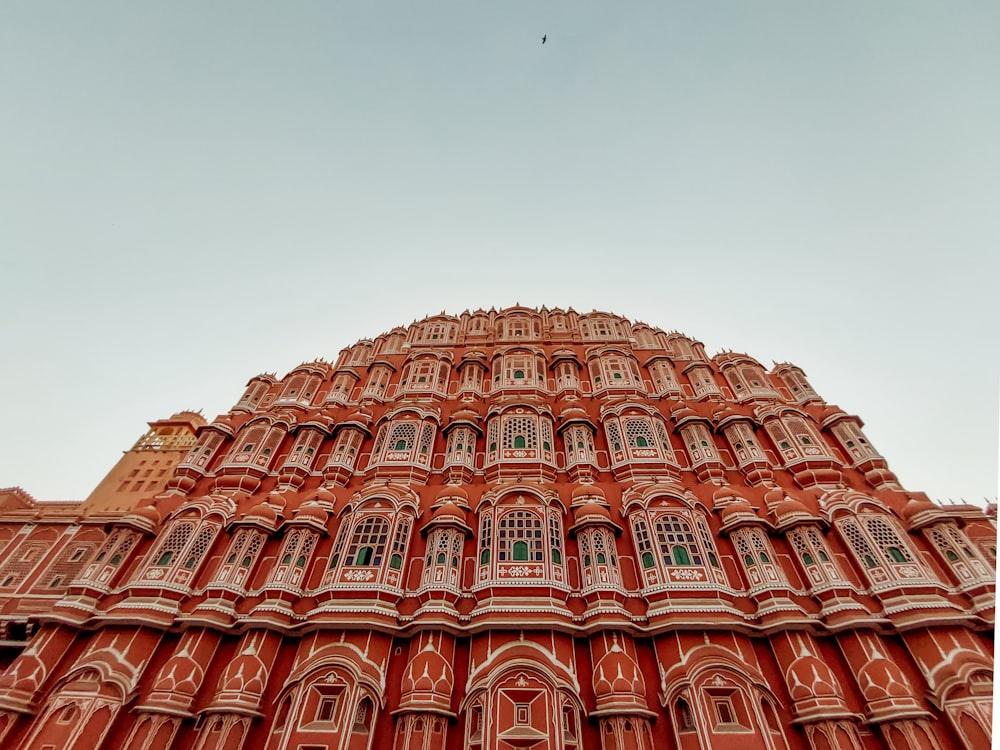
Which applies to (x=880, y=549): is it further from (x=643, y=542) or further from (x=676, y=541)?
(x=643, y=542)

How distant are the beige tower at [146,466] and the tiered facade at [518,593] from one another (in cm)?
760

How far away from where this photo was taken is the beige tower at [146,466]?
33.7m

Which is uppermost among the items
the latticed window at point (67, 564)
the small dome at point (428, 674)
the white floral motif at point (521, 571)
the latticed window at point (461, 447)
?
the latticed window at point (461, 447)

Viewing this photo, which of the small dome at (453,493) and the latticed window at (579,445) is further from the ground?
the latticed window at (579,445)

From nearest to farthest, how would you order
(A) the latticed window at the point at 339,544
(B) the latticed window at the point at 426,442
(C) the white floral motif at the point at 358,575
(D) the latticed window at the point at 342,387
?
1. (C) the white floral motif at the point at 358,575
2. (A) the latticed window at the point at 339,544
3. (B) the latticed window at the point at 426,442
4. (D) the latticed window at the point at 342,387

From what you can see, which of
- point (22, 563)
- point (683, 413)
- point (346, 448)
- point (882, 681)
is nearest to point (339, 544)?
point (346, 448)

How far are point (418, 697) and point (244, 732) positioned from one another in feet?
16.9

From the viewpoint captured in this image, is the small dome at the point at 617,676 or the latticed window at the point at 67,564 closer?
the small dome at the point at 617,676

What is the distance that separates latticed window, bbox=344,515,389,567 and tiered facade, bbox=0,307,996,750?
0.11 meters

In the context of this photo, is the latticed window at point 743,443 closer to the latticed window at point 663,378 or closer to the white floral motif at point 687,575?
the latticed window at point 663,378

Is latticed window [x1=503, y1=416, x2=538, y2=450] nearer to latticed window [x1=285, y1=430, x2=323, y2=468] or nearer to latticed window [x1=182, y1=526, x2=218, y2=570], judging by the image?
latticed window [x1=285, y1=430, x2=323, y2=468]

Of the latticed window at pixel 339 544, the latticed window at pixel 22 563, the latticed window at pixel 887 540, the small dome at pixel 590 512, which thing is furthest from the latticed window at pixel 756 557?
the latticed window at pixel 22 563

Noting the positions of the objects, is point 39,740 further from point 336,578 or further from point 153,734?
point 336,578

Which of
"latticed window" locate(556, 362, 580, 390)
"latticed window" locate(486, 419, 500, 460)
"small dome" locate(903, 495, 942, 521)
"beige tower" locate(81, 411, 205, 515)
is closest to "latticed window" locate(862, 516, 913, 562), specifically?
"small dome" locate(903, 495, 942, 521)
